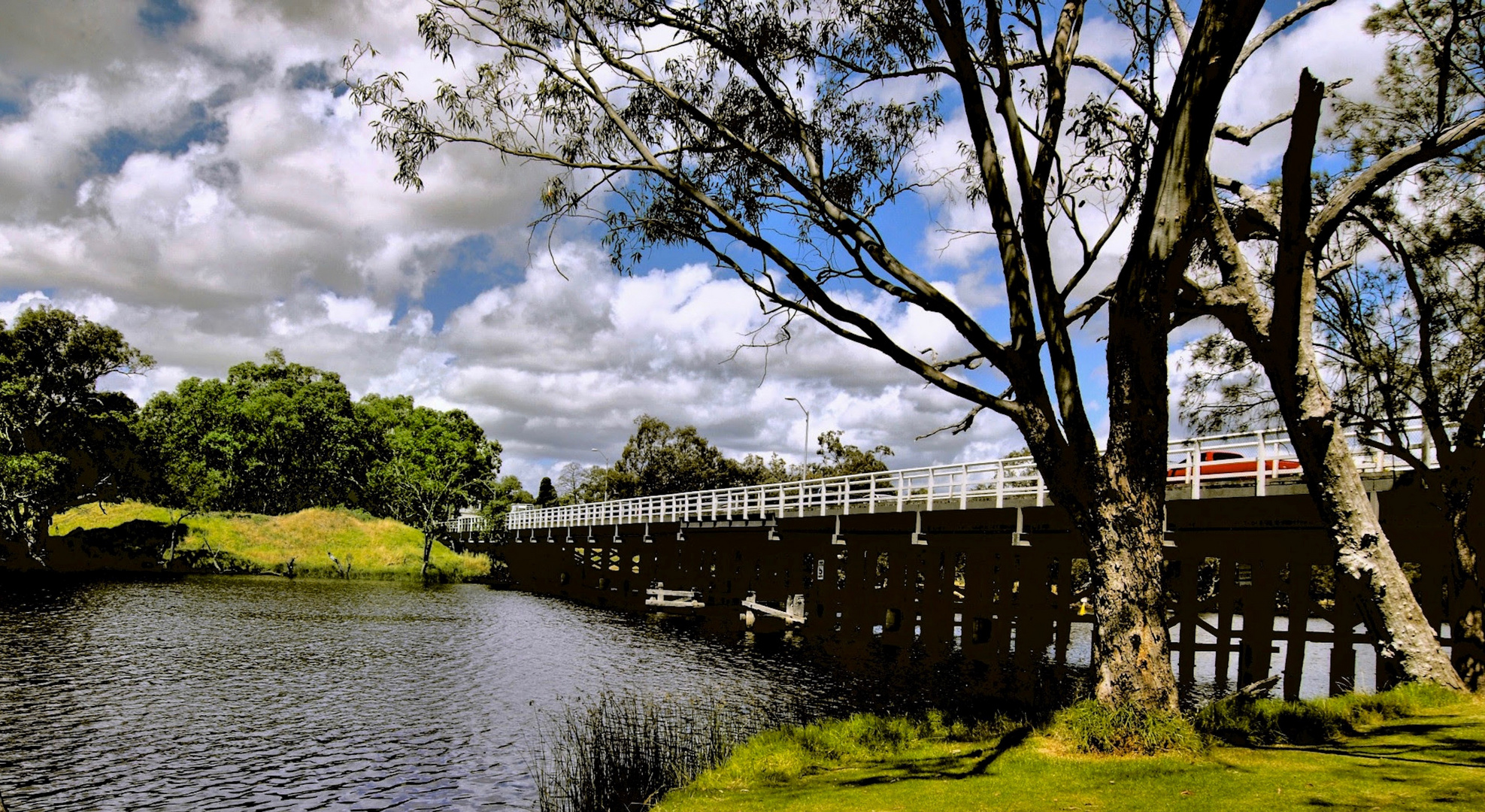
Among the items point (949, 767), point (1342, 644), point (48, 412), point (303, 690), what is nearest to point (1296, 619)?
point (1342, 644)

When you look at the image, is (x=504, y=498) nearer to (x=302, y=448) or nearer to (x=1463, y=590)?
(x=302, y=448)

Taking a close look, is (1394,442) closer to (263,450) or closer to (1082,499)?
(1082,499)

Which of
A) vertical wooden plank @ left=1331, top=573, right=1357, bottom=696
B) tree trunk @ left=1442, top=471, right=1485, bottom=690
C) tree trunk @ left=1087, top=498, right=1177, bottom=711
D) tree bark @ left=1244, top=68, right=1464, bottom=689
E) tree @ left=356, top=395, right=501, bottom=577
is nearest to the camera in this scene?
tree trunk @ left=1087, top=498, right=1177, bottom=711

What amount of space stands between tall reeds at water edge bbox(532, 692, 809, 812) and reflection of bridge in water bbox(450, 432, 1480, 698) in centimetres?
728

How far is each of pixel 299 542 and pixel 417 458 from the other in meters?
20.0

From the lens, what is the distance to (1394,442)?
1598 cm

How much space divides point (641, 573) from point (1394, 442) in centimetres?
3678

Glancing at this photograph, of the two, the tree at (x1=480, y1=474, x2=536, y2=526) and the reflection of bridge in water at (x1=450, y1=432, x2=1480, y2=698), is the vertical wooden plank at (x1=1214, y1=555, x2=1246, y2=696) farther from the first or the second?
the tree at (x1=480, y1=474, x2=536, y2=526)

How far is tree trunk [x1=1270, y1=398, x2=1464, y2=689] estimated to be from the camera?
13.0 meters

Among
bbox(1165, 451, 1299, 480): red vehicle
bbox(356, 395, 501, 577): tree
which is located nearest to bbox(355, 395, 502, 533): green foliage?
bbox(356, 395, 501, 577): tree

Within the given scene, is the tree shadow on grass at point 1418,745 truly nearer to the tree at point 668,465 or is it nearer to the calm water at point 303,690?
the calm water at point 303,690

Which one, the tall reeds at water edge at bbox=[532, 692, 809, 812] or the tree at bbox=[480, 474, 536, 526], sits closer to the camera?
the tall reeds at water edge at bbox=[532, 692, 809, 812]

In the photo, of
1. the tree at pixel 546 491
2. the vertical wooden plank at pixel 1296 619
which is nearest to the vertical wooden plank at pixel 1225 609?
the vertical wooden plank at pixel 1296 619

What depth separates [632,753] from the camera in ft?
41.4
